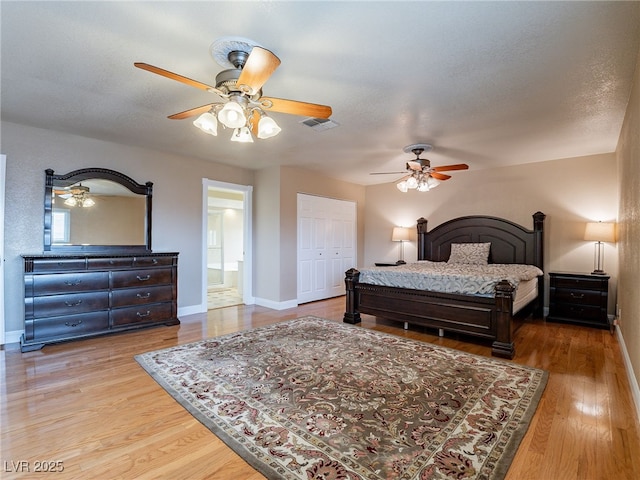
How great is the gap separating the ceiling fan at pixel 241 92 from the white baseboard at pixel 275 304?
3642 mm

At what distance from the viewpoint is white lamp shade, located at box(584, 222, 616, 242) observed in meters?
4.30

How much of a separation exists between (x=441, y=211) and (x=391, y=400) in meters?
4.65

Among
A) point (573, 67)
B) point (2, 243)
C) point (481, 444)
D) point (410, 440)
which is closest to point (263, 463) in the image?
point (410, 440)

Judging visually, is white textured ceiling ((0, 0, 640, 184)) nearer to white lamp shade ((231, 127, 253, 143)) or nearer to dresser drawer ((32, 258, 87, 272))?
white lamp shade ((231, 127, 253, 143))

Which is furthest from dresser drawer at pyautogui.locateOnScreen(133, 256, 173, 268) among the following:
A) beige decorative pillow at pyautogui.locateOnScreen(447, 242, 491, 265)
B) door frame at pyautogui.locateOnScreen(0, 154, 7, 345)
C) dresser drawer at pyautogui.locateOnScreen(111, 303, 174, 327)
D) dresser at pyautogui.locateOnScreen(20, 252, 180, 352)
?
beige decorative pillow at pyautogui.locateOnScreen(447, 242, 491, 265)

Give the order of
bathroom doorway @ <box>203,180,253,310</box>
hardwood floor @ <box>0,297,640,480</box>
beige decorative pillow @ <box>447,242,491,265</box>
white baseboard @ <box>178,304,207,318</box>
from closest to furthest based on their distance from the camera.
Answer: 1. hardwood floor @ <box>0,297,640,480</box>
2. white baseboard @ <box>178,304,207,318</box>
3. beige decorative pillow @ <box>447,242,491,265</box>
4. bathroom doorway @ <box>203,180,253,310</box>

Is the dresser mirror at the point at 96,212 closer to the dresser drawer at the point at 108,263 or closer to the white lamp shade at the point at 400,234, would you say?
the dresser drawer at the point at 108,263

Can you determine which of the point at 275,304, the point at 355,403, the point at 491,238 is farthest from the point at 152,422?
the point at 491,238

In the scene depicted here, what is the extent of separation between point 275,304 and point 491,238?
393 cm

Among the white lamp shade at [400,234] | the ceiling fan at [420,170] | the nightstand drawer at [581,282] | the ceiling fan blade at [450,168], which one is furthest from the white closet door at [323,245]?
the nightstand drawer at [581,282]

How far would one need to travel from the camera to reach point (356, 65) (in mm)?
2369

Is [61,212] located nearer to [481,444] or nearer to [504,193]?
[481,444]

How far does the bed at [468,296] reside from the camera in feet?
10.9

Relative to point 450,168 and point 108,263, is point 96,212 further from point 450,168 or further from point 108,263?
point 450,168
